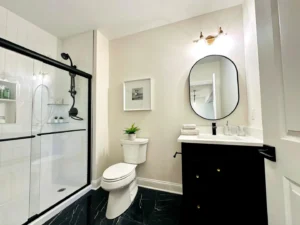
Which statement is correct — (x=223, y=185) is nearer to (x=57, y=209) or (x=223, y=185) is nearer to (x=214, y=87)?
(x=214, y=87)

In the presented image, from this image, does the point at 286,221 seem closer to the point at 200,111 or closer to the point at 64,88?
the point at 200,111

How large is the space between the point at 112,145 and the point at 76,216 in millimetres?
1003

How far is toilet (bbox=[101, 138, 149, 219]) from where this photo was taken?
149 centimetres

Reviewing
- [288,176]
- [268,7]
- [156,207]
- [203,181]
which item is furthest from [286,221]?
[156,207]

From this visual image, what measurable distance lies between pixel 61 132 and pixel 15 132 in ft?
1.62

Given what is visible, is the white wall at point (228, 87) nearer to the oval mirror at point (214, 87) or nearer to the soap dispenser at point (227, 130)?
the oval mirror at point (214, 87)

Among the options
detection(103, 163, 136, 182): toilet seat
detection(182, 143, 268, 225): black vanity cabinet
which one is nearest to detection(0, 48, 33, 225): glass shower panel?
detection(103, 163, 136, 182): toilet seat

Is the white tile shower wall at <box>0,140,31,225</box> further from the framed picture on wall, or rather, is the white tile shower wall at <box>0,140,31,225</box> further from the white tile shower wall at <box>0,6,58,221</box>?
the framed picture on wall

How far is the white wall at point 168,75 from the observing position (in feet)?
A: 5.82

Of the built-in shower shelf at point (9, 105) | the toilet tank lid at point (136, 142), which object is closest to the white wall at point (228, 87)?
the toilet tank lid at point (136, 142)

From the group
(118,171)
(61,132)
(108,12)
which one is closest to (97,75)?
(108,12)

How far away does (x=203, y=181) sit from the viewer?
4.28 ft

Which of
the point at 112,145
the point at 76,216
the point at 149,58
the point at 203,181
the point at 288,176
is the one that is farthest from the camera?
the point at 112,145

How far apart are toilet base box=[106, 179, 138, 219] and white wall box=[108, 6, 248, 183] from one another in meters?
0.46
